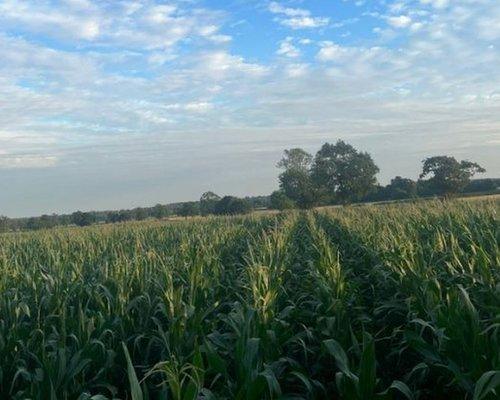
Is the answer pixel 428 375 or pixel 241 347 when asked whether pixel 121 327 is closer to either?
pixel 241 347

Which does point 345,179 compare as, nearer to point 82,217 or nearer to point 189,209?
point 189,209

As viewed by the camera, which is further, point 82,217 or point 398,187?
point 398,187

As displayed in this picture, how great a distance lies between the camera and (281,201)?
5544 centimetres

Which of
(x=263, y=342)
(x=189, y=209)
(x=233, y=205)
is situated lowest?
(x=263, y=342)

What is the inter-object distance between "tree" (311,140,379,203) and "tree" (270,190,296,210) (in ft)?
11.9

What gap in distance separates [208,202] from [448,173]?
93.5 feet

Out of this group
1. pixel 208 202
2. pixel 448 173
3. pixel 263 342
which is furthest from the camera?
pixel 208 202

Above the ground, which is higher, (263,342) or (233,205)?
(233,205)

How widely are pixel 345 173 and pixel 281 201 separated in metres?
7.33

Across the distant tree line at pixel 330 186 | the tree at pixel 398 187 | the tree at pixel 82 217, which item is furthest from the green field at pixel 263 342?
the tree at pixel 398 187

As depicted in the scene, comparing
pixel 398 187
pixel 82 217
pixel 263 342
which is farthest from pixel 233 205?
pixel 263 342

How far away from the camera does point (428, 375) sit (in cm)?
392

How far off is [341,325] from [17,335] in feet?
9.23

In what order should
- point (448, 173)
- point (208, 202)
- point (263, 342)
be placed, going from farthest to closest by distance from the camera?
point (208, 202), point (448, 173), point (263, 342)
